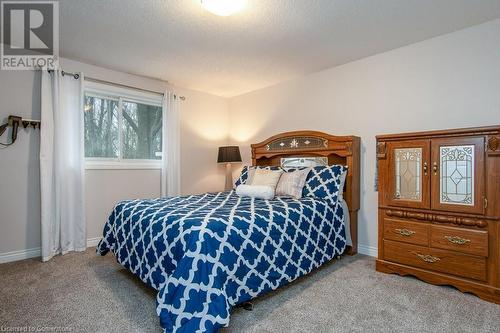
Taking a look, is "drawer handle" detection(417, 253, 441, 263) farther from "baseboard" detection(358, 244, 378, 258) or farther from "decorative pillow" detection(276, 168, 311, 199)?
"decorative pillow" detection(276, 168, 311, 199)

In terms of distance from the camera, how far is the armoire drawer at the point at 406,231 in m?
2.35

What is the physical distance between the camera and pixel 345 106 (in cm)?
333

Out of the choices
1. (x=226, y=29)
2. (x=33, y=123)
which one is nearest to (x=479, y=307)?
(x=226, y=29)

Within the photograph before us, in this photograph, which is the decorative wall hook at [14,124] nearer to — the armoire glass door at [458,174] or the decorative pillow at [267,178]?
the decorative pillow at [267,178]

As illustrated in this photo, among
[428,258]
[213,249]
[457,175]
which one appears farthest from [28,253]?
[457,175]

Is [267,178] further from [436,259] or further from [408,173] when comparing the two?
[436,259]

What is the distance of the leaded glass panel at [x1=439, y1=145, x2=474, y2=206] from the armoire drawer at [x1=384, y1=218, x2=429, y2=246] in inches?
11.9

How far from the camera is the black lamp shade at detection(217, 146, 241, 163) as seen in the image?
4.32 meters

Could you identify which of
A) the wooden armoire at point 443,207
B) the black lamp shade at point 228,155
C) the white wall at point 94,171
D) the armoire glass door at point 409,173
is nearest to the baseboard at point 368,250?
the wooden armoire at point 443,207

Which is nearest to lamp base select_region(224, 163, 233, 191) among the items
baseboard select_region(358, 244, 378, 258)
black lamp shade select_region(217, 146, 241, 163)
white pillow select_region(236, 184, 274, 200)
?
black lamp shade select_region(217, 146, 241, 163)

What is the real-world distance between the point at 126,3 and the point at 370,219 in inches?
125

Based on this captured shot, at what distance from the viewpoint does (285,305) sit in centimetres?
198

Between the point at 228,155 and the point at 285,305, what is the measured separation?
270 centimetres

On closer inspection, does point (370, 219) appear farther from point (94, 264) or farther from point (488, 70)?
point (94, 264)
